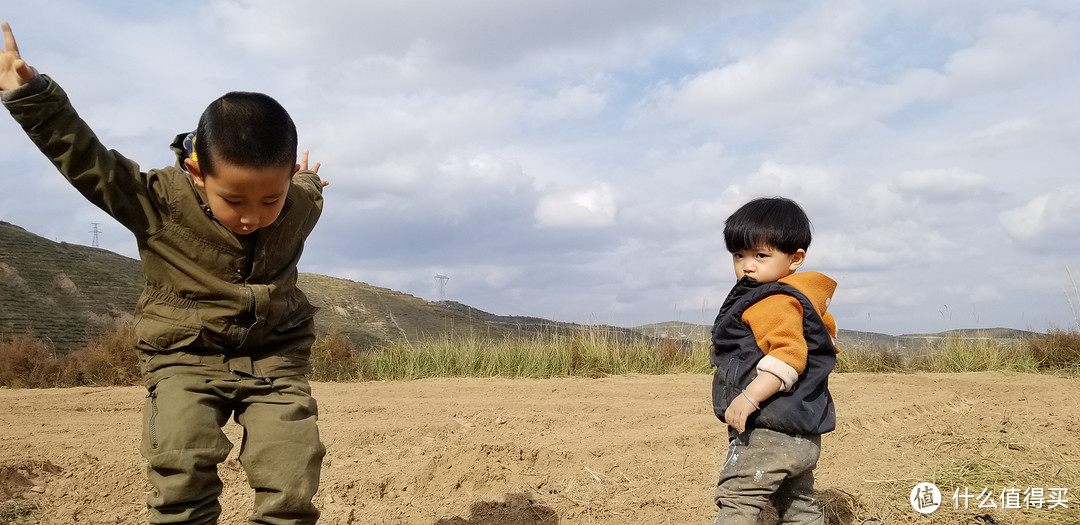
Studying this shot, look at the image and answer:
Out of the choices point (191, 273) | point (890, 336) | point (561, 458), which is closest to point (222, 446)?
point (191, 273)

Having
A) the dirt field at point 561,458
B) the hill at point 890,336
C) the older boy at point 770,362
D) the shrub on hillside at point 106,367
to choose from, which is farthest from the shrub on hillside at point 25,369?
the older boy at point 770,362

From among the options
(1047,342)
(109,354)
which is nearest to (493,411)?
(109,354)

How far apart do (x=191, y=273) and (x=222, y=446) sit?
1.77ft

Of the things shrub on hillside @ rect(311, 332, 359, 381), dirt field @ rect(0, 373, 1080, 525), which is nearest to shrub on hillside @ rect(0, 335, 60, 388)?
dirt field @ rect(0, 373, 1080, 525)

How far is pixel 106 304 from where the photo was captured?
14.6 m

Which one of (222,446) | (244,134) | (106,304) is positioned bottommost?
(222,446)

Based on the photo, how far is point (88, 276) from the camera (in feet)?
50.4

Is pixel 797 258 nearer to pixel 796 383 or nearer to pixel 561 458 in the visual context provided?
pixel 796 383

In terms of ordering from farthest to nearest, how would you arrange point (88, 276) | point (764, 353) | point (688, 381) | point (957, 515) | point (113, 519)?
point (88, 276)
point (688, 381)
point (113, 519)
point (957, 515)
point (764, 353)

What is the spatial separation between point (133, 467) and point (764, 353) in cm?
349

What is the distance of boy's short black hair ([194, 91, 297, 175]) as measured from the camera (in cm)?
229

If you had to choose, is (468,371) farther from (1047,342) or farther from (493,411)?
(1047,342)

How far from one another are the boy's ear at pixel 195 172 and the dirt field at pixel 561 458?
5.97 feet

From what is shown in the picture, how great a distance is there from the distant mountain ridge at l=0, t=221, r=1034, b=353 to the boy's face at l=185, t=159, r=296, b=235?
859 centimetres
